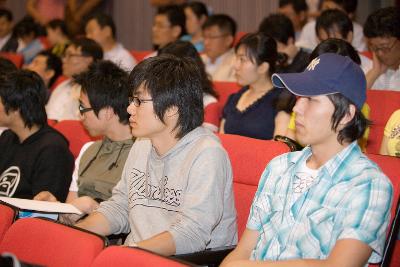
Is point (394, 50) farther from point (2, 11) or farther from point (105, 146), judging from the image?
point (2, 11)

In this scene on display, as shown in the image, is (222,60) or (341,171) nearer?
(341,171)

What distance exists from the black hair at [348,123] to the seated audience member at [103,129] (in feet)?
4.05

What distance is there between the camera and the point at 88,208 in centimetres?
292

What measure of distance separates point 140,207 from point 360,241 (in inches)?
36.2

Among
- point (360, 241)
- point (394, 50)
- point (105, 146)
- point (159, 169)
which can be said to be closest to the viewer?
point (360, 241)

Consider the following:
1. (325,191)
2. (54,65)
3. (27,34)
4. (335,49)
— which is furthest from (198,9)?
(325,191)

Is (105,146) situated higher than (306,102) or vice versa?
(306,102)

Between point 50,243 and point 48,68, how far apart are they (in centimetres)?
409

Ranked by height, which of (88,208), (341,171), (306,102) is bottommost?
(88,208)

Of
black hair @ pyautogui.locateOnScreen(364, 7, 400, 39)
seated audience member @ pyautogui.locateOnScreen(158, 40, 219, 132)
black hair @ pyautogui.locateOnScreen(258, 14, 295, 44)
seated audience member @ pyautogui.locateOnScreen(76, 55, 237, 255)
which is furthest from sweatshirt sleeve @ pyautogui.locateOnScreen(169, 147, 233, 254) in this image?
black hair @ pyautogui.locateOnScreen(258, 14, 295, 44)

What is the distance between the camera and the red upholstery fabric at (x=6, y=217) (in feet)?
7.41

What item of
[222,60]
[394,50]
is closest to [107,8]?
[222,60]

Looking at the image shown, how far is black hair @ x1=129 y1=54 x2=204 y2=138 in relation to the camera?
8.31 ft

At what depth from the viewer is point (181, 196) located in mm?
2482
